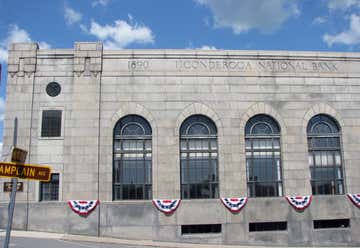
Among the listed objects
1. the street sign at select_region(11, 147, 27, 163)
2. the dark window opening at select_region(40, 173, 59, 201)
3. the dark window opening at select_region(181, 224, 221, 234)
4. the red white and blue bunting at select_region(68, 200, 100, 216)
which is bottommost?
the dark window opening at select_region(181, 224, 221, 234)

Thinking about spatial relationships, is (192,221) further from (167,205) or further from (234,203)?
(234,203)

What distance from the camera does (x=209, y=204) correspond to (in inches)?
908

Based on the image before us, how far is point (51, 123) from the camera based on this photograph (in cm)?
2383

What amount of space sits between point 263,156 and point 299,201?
3.82 metres

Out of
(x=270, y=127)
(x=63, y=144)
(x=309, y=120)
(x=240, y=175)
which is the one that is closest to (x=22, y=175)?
(x=63, y=144)

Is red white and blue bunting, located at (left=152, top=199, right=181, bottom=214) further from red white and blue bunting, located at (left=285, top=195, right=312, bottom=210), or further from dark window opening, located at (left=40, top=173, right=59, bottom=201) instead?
red white and blue bunting, located at (left=285, top=195, right=312, bottom=210)

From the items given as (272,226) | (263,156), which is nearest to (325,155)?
(263,156)

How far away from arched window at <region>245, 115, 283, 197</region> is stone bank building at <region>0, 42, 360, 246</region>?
0.24 ft

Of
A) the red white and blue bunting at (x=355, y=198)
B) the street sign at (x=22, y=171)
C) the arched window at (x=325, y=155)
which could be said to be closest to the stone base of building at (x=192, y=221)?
the arched window at (x=325, y=155)

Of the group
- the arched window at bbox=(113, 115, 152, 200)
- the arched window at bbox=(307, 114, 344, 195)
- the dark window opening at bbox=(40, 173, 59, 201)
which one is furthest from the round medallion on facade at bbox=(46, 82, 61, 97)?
the arched window at bbox=(307, 114, 344, 195)

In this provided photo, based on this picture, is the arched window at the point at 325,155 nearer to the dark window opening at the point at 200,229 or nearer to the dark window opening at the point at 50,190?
the dark window opening at the point at 200,229

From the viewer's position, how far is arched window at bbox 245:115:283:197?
79.0 feet

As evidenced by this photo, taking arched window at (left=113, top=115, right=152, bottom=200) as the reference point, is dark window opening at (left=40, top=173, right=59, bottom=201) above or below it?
below

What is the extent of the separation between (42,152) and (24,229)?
505 centimetres
